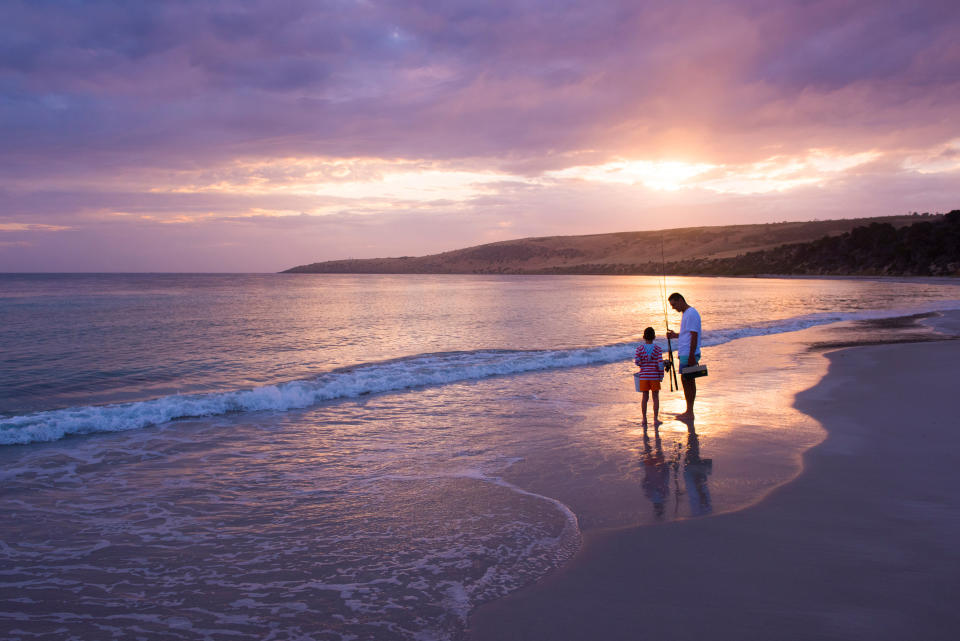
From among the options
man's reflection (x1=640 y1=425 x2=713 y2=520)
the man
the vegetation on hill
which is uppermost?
the vegetation on hill

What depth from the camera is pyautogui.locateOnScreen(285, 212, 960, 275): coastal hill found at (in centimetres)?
9338

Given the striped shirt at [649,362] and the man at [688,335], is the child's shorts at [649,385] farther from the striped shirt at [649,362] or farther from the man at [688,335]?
the man at [688,335]

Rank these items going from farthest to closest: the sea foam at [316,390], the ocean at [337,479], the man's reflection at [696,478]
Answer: the sea foam at [316,390], the man's reflection at [696,478], the ocean at [337,479]

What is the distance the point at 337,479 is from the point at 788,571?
434cm

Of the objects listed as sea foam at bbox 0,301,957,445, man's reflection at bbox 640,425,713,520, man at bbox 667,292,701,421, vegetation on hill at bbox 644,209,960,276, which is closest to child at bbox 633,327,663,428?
man at bbox 667,292,701,421

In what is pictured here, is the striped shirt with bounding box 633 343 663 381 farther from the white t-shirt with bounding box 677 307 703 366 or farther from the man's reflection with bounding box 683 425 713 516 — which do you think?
the man's reflection with bounding box 683 425 713 516

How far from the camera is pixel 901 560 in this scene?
13.5ft

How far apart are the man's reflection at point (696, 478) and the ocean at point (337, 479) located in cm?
4

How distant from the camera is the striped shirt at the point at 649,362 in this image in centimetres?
860

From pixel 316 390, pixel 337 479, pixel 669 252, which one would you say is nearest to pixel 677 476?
pixel 337 479

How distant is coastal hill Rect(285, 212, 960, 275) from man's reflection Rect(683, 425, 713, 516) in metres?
75.1

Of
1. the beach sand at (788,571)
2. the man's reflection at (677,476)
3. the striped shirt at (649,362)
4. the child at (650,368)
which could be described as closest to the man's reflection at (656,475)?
the man's reflection at (677,476)

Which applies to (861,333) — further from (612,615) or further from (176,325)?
(176,325)

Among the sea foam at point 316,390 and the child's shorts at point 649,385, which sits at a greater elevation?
the child's shorts at point 649,385
